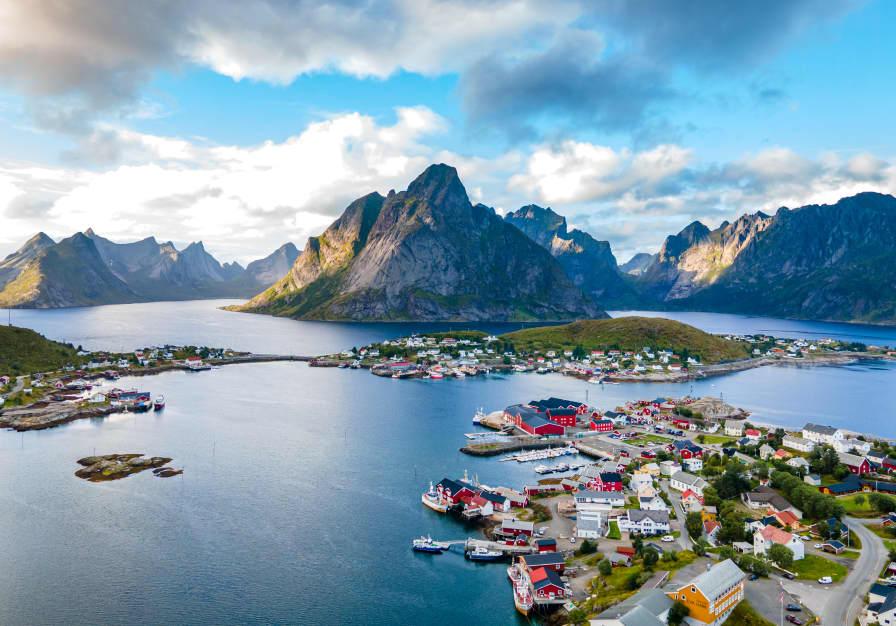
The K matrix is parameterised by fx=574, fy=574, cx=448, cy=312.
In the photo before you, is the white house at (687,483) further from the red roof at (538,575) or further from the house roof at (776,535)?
the red roof at (538,575)

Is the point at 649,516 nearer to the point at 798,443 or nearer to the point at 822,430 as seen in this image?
the point at 798,443

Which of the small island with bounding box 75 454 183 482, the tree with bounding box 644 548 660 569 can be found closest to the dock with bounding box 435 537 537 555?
the tree with bounding box 644 548 660 569

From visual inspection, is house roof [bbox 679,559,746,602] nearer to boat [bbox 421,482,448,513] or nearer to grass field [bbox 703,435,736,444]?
boat [bbox 421,482,448,513]

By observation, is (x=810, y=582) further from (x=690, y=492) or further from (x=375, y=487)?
(x=375, y=487)

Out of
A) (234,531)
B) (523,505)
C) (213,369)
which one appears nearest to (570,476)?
(523,505)

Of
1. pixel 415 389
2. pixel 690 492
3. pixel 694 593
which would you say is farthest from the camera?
pixel 415 389

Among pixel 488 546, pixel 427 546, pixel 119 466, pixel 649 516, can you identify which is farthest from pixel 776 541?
pixel 119 466

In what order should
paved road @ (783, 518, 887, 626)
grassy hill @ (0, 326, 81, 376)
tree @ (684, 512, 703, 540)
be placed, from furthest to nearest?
grassy hill @ (0, 326, 81, 376), tree @ (684, 512, 703, 540), paved road @ (783, 518, 887, 626)
